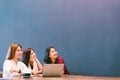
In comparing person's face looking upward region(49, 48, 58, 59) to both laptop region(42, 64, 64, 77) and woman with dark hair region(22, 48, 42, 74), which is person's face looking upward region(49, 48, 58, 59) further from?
laptop region(42, 64, 64, 77)

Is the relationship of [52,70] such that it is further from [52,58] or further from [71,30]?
[71,30]

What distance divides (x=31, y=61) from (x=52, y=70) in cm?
143

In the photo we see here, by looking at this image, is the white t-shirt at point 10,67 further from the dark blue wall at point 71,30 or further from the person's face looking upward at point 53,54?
the dark blue wall at point 71,30

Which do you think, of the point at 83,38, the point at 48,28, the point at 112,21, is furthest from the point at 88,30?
the point at 48,28

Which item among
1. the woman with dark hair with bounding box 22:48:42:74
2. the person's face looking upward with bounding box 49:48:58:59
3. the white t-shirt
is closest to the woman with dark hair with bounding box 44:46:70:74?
the person's face looking upward with bounding box 49:48:58:59

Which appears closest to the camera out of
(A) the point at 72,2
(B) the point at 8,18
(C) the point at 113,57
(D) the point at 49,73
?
(D) the point at 49,73

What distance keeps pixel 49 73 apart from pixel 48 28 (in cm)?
206

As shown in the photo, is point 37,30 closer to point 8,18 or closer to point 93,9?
point 8,18

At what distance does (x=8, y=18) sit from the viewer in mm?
5828

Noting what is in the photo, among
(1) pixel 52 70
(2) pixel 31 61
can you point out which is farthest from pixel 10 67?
(2) pixel 31 61

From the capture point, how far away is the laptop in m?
3.50

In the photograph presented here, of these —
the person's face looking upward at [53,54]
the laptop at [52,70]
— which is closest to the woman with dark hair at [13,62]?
the laptop at [52,70]

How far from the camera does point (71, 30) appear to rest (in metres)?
5.31

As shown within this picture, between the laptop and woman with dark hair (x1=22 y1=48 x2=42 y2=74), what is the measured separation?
107 cm
